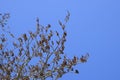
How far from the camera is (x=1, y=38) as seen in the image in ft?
21.2

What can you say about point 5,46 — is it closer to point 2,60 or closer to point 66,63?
point 2,60

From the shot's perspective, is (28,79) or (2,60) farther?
(2,60)

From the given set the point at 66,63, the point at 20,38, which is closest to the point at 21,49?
the point at 20,38

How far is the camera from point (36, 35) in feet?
20.4

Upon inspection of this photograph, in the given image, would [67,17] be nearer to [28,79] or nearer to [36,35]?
[36,35]

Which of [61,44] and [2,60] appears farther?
[2,60]

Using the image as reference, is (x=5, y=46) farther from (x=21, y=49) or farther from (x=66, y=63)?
(x=66, y=63)

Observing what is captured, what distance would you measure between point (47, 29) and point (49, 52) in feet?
1.74

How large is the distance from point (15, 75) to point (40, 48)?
0.76 metres

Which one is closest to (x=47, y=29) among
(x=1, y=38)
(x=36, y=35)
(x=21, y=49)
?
(x=36, y=35)

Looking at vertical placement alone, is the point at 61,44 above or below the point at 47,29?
below

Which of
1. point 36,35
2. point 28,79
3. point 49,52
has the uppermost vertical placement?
point 36,35

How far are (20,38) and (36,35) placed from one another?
35 cm

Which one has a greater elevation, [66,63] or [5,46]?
[5,46]
